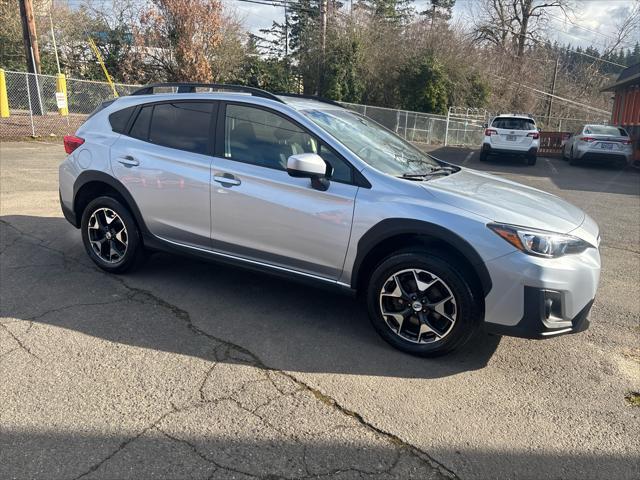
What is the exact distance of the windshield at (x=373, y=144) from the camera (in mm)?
3934

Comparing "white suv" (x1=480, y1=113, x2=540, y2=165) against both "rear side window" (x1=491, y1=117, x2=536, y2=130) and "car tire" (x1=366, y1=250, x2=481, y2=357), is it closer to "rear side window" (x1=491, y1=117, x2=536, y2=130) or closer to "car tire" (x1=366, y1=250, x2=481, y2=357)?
"rear side window" (x1=491, y1=117, x2=536, y2=130)

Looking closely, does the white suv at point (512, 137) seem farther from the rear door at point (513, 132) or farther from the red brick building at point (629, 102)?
the red brick building at point (629, 102)

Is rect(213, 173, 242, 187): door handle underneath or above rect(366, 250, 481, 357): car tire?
Answer: above

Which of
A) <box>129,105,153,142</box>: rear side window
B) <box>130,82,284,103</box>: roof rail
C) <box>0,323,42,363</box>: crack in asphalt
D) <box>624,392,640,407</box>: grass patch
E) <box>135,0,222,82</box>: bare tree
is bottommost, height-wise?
<box>624,392,640,407</box>: grass patch

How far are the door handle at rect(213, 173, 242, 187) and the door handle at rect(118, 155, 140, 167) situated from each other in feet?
2.92

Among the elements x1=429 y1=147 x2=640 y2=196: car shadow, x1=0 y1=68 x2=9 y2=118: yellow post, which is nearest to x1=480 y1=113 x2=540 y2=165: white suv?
x1=429 y1=147 x2=640 y2=196: car shadow

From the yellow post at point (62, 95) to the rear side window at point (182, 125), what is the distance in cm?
1424

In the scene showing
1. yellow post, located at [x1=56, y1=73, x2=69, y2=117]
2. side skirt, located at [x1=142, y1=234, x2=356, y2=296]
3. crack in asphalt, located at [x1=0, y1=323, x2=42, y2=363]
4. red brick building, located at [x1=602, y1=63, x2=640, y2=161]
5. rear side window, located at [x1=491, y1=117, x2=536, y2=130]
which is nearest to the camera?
crack in asphalt, located at [x1=0, y1=323, x2=42, y2=363]

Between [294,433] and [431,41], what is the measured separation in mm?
28642

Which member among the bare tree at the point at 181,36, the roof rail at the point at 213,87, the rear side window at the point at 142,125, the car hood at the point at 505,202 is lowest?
the car hood at the point at 505,202

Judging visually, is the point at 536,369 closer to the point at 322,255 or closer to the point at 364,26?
the point at 322,255

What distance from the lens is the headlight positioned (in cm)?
322

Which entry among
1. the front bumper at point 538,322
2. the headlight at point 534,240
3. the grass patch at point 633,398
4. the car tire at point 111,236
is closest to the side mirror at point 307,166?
the headlight at point 534,240

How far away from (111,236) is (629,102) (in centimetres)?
2787
